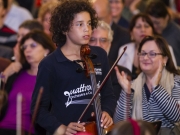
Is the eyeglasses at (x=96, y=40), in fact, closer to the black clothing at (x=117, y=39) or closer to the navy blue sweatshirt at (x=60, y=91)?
the black clothing at (x=117, y=39)

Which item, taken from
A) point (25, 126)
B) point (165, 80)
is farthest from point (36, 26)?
point (165, 80)

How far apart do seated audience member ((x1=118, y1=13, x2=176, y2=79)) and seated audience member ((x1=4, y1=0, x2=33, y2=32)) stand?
60.9 inches

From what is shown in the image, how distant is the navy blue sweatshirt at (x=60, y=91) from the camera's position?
4234mm

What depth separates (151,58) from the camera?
5.19 meters

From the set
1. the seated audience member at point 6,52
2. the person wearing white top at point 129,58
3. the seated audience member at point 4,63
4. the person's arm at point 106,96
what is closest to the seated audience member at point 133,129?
the person's arm at point 106,96

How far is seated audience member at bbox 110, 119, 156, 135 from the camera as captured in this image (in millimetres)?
2861

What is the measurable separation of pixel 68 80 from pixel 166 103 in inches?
39.4

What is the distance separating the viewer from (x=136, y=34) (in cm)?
670

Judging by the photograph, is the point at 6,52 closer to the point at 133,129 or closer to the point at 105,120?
the point at 105,120

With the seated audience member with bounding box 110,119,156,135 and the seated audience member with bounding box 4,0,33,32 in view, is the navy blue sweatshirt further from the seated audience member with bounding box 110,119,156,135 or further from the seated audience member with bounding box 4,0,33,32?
the seated audience member with bounding box 4,0,33,32

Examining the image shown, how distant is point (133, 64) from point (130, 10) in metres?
1.93

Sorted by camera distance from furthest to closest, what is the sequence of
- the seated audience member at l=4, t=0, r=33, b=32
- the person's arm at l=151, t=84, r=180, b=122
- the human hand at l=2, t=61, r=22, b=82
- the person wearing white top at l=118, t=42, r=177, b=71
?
1. the seated audience member at l=4, t=0, r=33, b=32
2. the person wearing white top at l=118, t=42, r=177, b=71
3. the human hand at l=2, t=61, r=22, b=82
4. the person's arm at l=151, t=84, r=180, b=122

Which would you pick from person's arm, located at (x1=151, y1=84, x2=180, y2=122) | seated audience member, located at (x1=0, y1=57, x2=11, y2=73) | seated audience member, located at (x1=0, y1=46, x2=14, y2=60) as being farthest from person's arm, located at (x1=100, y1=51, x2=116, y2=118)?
seated audience member, located at (x1=0, y1=46, x2=14, y2=60)

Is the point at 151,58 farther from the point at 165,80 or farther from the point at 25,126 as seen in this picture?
the point at 25,126
